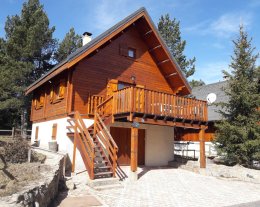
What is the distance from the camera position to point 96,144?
12.3 m

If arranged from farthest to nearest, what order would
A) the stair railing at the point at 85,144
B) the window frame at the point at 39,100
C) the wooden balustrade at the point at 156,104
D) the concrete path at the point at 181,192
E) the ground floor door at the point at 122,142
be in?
the window frame at the point at 39,100, the ground floor door at the point at 122,142, the wooden balustrade at the point at 156,104, the stair railing at the point at 85,144, the concrete path at the point at 181,192

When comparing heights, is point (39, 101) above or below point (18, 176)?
above

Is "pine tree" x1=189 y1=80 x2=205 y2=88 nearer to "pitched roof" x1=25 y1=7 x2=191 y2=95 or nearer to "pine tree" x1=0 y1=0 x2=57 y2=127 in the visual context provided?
"pine tree" x1=0 y1=0 x2=57 y2=127

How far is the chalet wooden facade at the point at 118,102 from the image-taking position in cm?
1210

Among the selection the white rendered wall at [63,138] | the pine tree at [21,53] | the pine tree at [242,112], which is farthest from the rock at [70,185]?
the pine tree at [21,53]

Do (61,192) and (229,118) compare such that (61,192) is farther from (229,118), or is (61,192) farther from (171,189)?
(229,118)

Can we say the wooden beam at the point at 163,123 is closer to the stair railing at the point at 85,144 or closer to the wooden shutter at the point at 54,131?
Answer: the stair railing at the point at 85,144

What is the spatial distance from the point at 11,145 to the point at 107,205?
4.36 m

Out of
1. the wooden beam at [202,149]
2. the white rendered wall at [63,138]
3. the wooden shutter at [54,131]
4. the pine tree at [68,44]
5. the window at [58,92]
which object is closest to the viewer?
the white rendered wall at [63,138]

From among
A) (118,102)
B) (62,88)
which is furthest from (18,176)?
(62,88)

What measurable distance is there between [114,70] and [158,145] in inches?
213

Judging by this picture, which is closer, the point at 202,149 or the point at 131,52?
the point at 202,149

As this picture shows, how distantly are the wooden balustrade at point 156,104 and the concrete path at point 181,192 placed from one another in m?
3.05

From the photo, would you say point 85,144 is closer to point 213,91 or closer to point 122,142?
point 122,142
